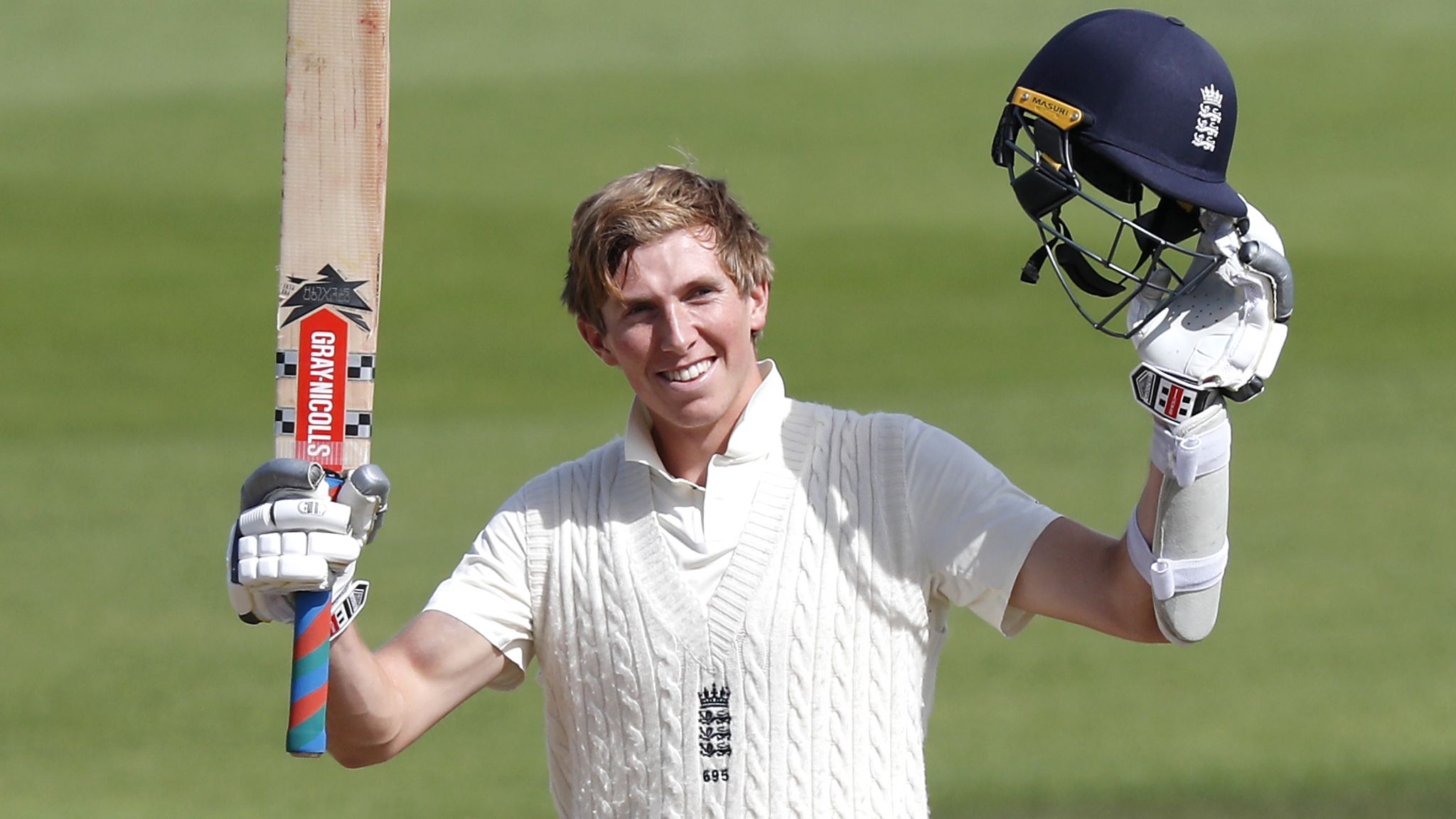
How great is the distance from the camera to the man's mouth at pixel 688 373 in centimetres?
289

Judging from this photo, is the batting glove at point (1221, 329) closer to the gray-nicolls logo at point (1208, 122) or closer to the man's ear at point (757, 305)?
the gray-nicolls logo at point (1208, 122)

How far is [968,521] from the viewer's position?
2846mm

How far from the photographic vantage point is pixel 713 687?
9.34ft

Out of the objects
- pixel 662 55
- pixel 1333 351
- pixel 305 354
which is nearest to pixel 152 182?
pixel 662 55

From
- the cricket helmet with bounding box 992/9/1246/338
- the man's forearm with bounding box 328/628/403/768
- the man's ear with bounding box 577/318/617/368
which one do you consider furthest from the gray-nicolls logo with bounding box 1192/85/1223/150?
the man's forearm with bounding box 328/628/403/768

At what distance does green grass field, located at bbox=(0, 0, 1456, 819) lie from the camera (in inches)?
268

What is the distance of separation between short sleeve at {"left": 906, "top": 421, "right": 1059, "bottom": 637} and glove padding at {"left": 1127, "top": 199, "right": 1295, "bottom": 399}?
328 mm

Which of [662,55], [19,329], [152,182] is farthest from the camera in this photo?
[662,55]

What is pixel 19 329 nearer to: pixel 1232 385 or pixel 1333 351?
pixel 1333 351

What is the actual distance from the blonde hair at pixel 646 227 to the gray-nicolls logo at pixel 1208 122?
26.7 inches

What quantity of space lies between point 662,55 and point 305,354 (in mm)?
17139

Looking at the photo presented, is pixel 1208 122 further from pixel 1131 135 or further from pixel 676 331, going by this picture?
pixel 676 331

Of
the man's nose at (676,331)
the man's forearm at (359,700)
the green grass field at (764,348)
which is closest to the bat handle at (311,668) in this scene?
the man's forearm at (359,700)

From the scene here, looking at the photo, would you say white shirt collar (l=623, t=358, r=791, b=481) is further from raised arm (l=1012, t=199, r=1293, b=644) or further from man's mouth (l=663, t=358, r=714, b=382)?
raised arm (l=1012, t=199, r=1293, b=644)
